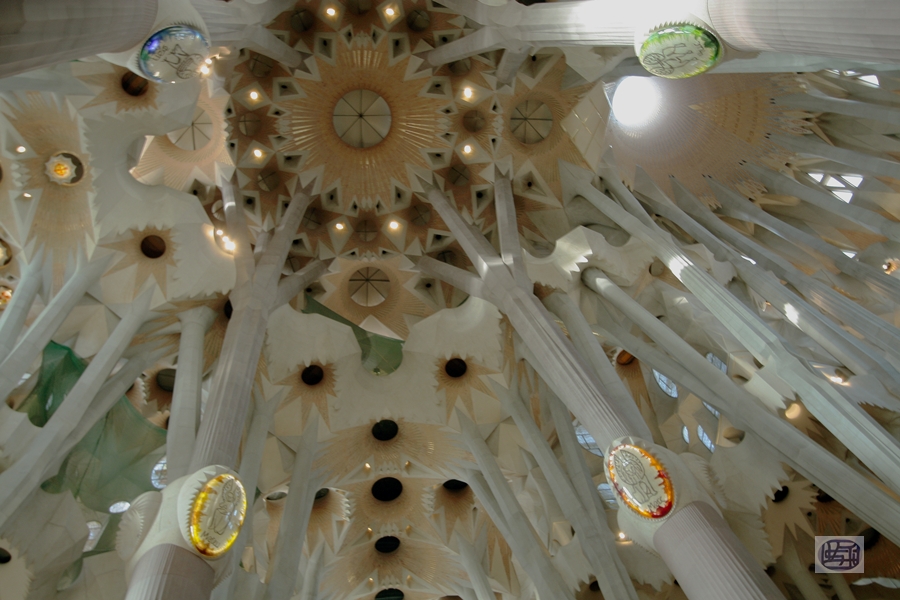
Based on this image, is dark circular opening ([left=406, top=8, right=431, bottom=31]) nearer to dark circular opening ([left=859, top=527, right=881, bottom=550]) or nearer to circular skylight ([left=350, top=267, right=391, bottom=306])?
circular skylight ([left=350, top=267, right=391, bottom=306])

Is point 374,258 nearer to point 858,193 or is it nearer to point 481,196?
point 481,196

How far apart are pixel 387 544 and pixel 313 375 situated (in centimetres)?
578

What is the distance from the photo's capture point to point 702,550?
18.2ft

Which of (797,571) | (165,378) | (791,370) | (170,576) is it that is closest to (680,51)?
(791,370)

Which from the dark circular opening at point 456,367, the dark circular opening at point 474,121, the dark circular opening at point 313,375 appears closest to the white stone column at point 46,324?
the dark circular opening at point 313,375

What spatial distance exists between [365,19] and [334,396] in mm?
7587

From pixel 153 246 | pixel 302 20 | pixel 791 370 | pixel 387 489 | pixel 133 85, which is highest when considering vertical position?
pixel 302 20

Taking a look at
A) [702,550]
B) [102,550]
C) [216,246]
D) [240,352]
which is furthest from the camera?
[216,246]

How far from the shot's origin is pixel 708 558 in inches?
216

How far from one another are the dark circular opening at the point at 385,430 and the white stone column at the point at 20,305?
7013 mm

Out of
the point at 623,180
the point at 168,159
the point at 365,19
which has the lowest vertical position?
the point at 623,180

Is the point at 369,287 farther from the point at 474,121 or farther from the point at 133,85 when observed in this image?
the point at 133,85

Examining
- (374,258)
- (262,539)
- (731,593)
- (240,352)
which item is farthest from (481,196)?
(731,593)

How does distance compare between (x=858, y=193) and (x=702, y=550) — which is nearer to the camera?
(x=702, y=550)
